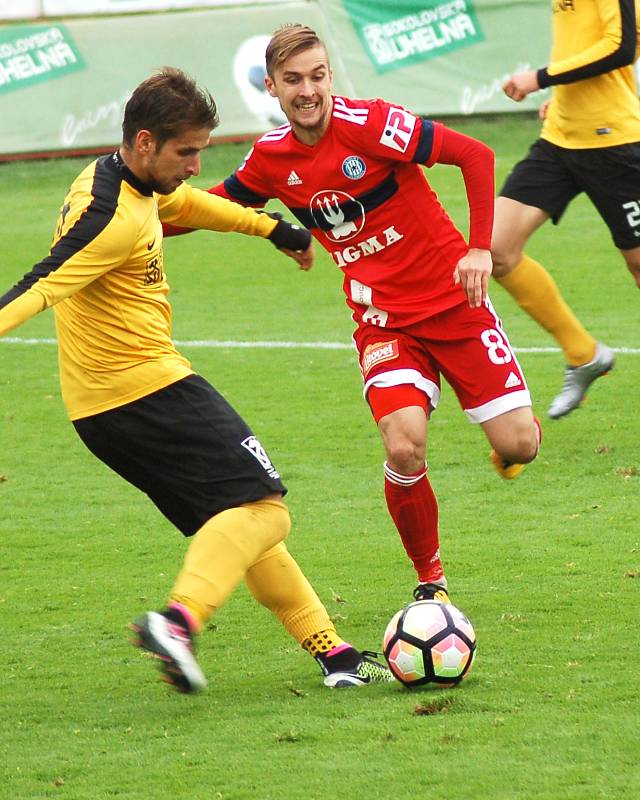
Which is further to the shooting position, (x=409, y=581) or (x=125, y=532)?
(x=125, y=532)

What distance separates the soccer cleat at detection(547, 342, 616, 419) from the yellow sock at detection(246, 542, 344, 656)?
287 cm

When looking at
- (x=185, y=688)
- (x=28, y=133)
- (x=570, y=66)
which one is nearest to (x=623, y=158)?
(x=570, y=66)

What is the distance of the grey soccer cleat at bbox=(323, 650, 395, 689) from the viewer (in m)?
4.84

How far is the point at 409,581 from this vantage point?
6.07 m

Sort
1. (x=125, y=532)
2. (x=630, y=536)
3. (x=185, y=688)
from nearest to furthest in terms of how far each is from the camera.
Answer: (x=185, y=688) → (x=630, y=536) → (x=125, y=532)

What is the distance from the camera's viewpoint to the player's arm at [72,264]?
433 cm

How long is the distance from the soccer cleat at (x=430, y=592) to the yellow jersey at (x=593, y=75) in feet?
9.17

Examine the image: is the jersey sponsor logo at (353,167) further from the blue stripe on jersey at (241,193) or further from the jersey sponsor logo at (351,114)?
the blue stripe on jersey at (241,193)

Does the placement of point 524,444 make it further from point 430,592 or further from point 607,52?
point 607,52

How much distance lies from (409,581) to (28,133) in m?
12.7

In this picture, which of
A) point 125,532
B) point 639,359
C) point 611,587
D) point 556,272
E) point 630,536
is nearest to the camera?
point 611,587

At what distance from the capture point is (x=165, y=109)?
454 cm

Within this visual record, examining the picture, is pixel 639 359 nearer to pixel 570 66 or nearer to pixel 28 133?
pixel 570 66

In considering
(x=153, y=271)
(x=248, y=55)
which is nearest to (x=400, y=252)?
(x=153, y=271)
